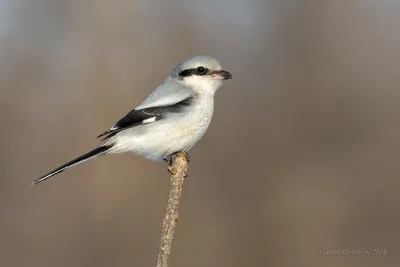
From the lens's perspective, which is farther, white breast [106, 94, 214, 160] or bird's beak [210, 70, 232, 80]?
bird's beak [210, 70, 232, 80]

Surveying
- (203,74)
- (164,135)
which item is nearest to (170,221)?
(164,135)

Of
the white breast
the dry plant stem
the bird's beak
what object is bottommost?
the dry plant stem

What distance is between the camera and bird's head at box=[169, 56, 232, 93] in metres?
3.09

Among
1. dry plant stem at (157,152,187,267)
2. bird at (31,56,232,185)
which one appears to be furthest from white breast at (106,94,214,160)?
dry plant stem at (157,152,187,267)

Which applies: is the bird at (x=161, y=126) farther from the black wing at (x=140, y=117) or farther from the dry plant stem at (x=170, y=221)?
the dry plant stem at (x=170, y=221)

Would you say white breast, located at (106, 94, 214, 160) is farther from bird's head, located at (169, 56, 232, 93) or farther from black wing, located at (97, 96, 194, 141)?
bird's head, located at (169, 56, 232, 93)

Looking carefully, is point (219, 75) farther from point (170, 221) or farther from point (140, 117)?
point (170, 221)

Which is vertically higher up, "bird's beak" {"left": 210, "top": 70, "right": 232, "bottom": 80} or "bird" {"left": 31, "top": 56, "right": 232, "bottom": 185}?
"bird's beak" {"left": 210, "top": 70, "right": 232, "bottom": 80}

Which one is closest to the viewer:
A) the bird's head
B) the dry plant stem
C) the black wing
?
the dry plant stem

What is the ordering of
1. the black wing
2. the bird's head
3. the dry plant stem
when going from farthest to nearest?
the bird's head, the black wing, the dry plant stem

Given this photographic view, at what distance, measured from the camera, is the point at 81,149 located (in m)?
5.47

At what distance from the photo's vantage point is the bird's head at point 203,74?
3.09 meters

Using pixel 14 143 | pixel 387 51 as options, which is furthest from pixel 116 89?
pixel 387 51

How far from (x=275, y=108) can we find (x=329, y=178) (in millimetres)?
1007
